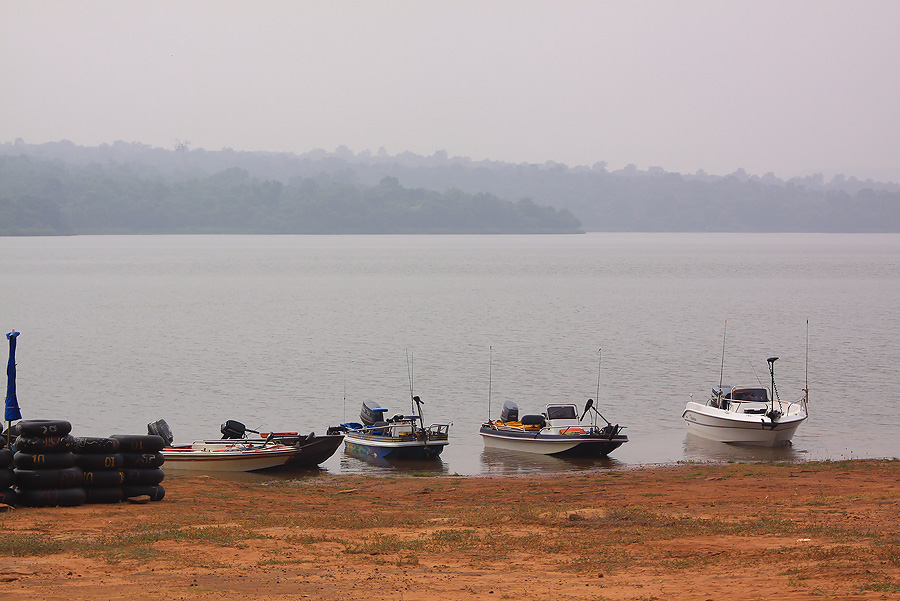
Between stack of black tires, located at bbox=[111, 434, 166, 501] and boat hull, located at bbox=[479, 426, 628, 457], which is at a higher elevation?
stack of black tires, located at bbox=[111, 434, 166, 501]

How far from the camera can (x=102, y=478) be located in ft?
61.9

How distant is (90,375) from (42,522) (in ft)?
114

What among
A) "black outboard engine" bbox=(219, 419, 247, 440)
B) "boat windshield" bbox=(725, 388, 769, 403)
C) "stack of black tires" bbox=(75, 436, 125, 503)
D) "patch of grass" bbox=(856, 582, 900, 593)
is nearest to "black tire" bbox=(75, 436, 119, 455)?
"stack of black tires" bbox=(75, 436, 125, 503)

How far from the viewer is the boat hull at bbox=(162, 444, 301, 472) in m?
28.4

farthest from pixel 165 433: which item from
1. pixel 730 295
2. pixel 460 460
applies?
pixel 730 295

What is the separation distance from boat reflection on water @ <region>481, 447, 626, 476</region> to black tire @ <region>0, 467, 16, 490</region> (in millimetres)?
14317

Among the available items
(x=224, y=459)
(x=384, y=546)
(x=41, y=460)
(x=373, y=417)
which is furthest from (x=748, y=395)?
(x=41, y=460)

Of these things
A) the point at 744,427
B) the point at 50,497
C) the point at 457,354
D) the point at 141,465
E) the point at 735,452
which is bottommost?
the point at 735,452

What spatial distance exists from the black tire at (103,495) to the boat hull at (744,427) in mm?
21386

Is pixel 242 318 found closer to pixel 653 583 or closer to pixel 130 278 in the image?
pixel 130 278

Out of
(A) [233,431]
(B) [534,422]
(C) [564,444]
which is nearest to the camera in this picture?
(A) [233,431]

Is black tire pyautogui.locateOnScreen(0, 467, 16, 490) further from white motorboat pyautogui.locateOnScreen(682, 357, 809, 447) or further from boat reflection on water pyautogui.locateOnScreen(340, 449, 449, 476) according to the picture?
white motorboat pyautogui.locateOnScreen(682, 357, 809, 447)

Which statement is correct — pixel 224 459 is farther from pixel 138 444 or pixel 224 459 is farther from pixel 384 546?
pixel 384 546

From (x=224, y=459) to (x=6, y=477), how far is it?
10.7 metres
